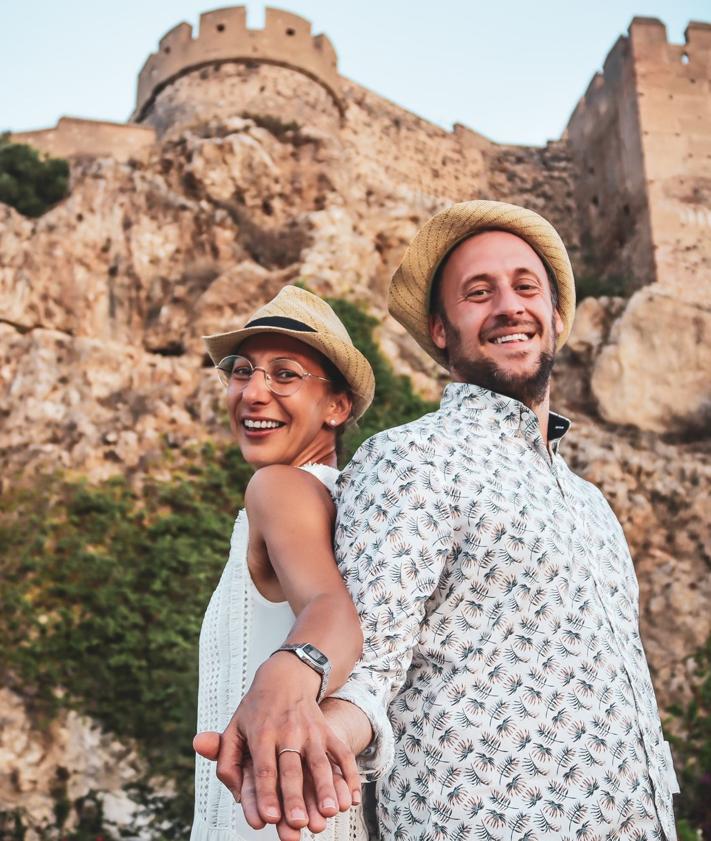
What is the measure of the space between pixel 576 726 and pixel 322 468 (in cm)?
80

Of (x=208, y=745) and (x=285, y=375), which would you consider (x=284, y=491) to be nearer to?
(x=285, y=375)

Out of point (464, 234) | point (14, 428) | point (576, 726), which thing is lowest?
point (576, 726)

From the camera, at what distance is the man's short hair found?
207 cm

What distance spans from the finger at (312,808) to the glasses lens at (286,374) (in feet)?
3.63

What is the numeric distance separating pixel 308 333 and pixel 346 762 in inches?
43.3

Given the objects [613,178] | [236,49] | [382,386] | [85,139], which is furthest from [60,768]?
[613,178]

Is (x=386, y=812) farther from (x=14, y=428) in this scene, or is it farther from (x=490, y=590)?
(x=14, y=428)

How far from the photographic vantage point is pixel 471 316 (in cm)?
193


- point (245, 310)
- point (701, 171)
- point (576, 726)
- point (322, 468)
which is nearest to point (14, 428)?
point (245, 310)

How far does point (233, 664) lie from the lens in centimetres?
173

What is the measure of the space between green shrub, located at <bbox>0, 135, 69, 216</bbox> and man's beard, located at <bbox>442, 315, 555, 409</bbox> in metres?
11.5

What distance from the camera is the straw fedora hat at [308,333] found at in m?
2.00

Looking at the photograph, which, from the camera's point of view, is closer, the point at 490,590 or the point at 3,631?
the point at 490,590

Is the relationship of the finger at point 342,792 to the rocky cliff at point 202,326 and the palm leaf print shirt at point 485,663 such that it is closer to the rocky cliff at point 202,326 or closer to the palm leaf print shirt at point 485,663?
the palm leaf print shirt at point 485,663
